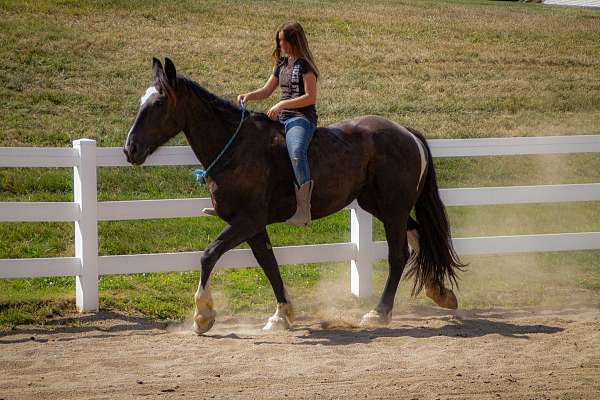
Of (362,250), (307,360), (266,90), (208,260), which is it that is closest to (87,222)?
(208,260)

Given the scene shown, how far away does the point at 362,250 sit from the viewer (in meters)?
9.12

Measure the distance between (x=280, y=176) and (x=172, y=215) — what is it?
4.65 ft

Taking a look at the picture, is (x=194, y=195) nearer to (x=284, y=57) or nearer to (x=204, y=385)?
(x=284, y=57)

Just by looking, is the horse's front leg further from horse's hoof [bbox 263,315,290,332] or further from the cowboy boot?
horse's hoof [bbox 263,315,290,332]

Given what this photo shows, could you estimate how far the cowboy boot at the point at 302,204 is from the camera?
24.8 feet

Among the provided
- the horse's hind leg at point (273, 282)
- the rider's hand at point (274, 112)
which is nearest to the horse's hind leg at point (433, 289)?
the horse's hind leg at point (273, 282)

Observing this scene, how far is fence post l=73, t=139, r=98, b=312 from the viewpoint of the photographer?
820cm

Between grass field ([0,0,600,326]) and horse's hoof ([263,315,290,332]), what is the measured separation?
1083 millimetres

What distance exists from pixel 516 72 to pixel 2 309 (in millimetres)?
16847

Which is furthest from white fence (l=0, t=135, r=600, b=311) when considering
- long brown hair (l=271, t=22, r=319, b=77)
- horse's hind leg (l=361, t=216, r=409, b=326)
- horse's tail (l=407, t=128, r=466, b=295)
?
long brown hair (l=271, t=22, r=319, b=77)

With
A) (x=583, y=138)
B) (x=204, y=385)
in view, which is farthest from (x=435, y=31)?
(x=204, y=385)

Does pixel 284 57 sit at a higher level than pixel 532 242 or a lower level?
higher

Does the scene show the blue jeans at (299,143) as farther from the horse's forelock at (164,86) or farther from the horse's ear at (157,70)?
the horse's ear at (157,70)

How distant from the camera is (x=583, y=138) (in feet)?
32.1
